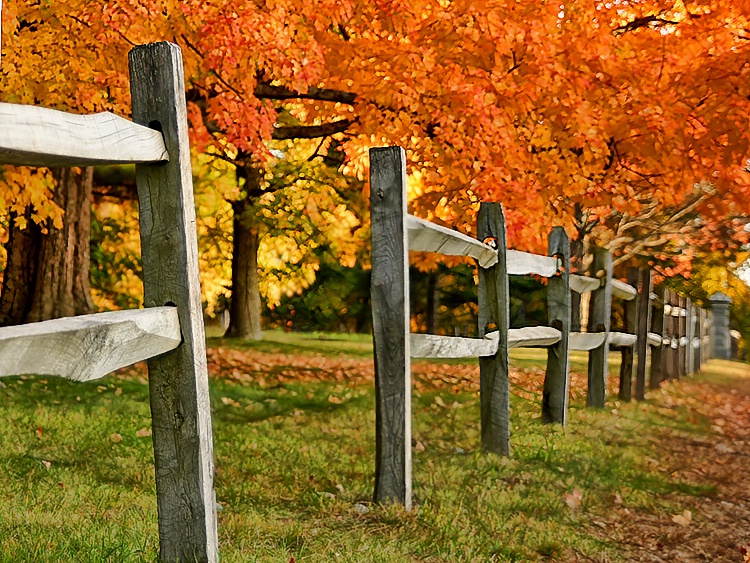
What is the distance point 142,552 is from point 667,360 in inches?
476

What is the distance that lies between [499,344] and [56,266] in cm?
711

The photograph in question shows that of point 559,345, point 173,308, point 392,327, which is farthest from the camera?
point 559,345

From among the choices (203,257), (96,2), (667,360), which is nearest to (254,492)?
(96,2)

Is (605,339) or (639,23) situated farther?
(639,23)

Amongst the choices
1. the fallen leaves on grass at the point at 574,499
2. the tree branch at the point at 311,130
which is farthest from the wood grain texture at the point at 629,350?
the fallen leaves on grass at the point at 574,499

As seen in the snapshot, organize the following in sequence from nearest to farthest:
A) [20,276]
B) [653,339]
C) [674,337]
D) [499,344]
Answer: [499,344]
[20,276]
[653,339]
[674,337]

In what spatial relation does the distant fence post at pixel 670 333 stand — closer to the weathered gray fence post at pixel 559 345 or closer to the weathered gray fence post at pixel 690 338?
the weathered gray fence post at pixel 690 338

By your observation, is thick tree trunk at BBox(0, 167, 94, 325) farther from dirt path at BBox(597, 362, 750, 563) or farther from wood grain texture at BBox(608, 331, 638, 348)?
dirt path at BBox(597, 362, 750, 563)

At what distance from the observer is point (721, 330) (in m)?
25.5

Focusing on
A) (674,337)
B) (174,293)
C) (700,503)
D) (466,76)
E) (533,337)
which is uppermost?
(466,76)

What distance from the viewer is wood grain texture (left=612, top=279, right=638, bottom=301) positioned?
10781 millimetres

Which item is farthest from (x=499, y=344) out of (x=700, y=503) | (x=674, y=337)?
A: (x=674, y=337)

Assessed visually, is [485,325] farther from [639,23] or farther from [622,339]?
[639,23]

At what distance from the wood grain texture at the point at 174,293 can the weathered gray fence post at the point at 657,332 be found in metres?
10.7
